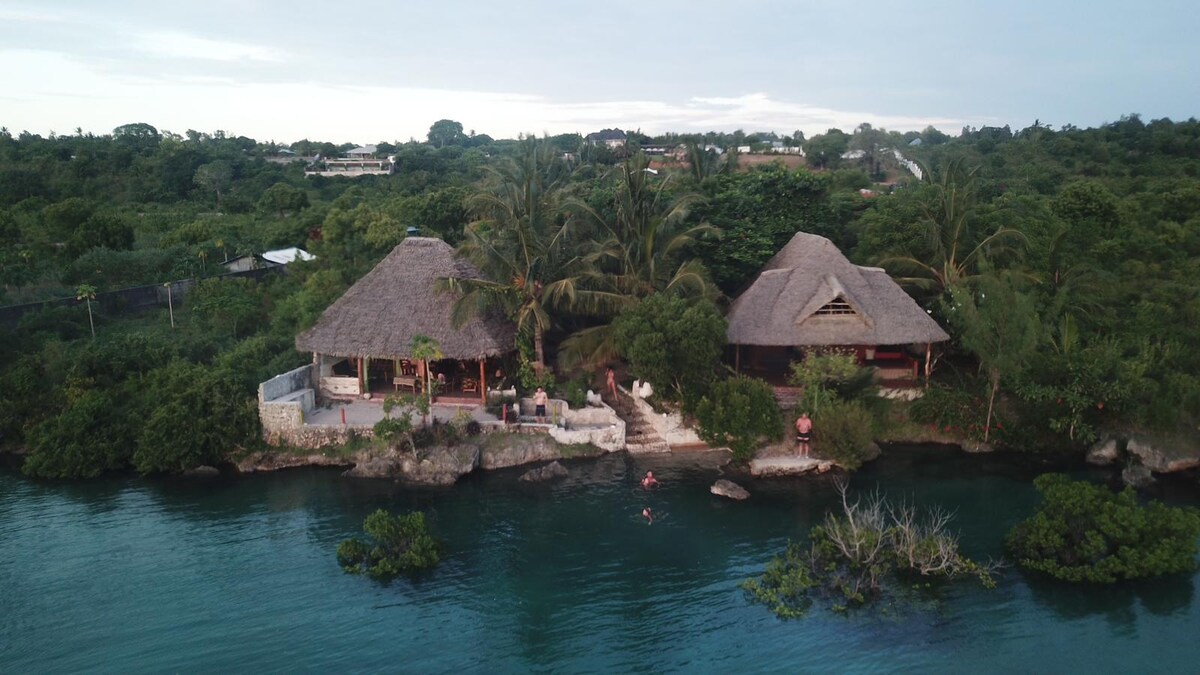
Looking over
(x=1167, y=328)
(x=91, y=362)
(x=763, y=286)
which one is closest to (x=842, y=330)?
(x=763, y=286)

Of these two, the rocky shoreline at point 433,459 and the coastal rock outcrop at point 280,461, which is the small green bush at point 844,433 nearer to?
the rocky shoreline at point 433,459

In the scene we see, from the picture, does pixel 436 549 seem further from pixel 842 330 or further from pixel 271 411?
pixel 842 330

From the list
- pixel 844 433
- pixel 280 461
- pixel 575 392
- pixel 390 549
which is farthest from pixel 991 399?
pixel 280 461

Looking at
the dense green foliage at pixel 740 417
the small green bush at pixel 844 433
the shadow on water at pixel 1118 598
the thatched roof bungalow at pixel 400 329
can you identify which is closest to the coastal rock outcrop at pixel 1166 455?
the shadow on water at pixel 1118 598

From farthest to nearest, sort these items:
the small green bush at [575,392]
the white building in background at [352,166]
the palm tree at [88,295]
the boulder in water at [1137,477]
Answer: the white building in background at [352,166], the palm tree at [88,295], the small green bush at [575,392], the boulder in water at [1137,477]

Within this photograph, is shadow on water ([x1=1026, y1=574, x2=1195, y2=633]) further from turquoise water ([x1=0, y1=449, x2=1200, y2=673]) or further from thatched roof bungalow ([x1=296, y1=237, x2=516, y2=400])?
thatched roof bungalow ([x1=296, y1=237, x2=516, y2=400])

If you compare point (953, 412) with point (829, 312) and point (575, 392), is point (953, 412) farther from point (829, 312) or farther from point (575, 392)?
point (575, 392)
